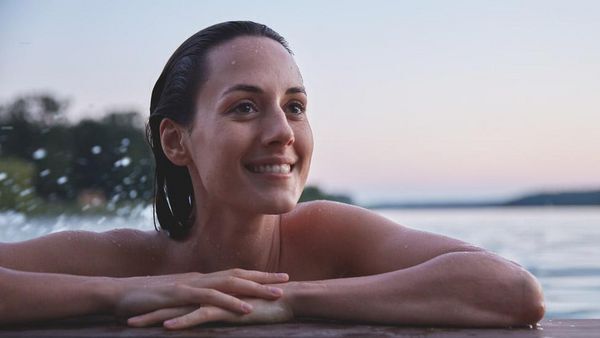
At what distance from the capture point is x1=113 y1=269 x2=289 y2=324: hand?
2.13 m

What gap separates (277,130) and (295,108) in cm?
18

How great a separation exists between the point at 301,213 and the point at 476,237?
10.7 m

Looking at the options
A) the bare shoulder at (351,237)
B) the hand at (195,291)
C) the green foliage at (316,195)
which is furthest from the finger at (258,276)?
the green foliage at (316,195)

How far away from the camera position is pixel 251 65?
8.02 feet

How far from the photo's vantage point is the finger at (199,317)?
6.82ft

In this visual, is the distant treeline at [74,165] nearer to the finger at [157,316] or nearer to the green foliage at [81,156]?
the green foliage at [81,156]

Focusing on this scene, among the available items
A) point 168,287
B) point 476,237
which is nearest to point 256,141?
point 168,287

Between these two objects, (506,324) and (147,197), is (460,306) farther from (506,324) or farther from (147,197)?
(147,197)

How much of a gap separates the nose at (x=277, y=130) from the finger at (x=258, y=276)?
354 millimetres

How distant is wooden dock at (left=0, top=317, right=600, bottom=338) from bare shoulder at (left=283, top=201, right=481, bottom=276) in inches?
15.2

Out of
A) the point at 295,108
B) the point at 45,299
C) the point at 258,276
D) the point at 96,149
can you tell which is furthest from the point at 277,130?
the point at 96,149

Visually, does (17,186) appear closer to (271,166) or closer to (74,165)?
(74,165)

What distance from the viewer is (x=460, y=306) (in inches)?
→ 86.0

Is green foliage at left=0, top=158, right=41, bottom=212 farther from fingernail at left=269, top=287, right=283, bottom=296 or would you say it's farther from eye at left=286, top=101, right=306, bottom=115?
fingernail at left=269, top=287, right=283, bottom=296
